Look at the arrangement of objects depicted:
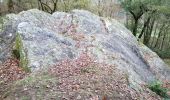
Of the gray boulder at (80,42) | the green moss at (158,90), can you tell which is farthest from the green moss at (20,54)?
the green moss at (158,90)

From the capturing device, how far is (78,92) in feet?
35.2

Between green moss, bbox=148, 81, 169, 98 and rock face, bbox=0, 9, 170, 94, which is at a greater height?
rock face, bbox=0, 9, 170, 94

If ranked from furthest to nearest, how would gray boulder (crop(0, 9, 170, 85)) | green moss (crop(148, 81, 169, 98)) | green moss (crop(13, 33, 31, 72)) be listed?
green moss (crop(148, 81, 169, 98)) < gray boulder (crop(0, 9, 170, 85)) < green moss (crop(13, 33, 31, 72))

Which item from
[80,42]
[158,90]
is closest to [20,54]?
[80,42]

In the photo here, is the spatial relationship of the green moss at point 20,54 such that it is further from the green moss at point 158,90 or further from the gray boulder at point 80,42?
the green moss at point 158,90

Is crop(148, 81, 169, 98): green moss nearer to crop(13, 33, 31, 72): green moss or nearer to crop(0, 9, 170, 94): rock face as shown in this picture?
crop(0, 9, 170, 94): rock face

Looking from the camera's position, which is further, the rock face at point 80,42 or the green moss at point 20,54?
the rock face at point 80,42

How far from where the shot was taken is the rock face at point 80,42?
1350cm

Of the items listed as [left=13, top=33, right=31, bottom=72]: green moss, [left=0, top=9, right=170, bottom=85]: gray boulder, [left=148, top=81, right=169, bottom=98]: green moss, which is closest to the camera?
[left=13, top=33, right=31, bottom=72]: green moss

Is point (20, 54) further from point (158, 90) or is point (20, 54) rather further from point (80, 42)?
point (158, 90)

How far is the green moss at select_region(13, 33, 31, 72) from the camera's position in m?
12.3

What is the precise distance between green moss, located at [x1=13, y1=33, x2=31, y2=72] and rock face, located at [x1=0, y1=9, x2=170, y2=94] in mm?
136

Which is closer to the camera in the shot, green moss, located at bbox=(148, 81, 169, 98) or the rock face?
the rock face

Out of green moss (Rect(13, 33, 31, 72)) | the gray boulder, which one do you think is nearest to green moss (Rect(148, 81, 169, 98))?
the gray boulder
